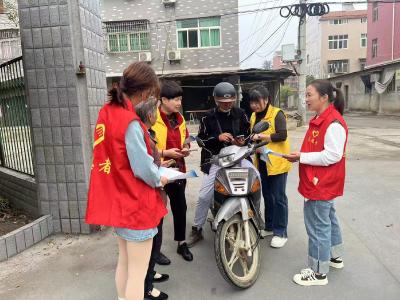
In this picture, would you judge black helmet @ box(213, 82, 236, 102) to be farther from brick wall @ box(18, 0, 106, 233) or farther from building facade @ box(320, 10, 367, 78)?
building facade @ box(320, 10, 367, 78)

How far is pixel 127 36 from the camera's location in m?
18.7

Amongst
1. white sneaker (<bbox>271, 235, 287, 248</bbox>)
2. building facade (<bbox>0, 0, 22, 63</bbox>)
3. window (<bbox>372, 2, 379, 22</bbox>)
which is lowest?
white sneaker (<bbox>271, 235, 287, 248</bbox>)

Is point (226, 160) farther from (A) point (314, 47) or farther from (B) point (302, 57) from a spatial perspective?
(A) point (314, 47)

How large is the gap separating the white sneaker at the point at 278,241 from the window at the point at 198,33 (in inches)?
619

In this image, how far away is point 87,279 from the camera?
2.95 metres

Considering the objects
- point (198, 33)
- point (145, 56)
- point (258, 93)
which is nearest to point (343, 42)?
point (198, 33)

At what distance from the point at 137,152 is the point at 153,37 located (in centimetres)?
1767

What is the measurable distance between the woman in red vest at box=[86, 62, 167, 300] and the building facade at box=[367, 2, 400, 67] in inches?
1055

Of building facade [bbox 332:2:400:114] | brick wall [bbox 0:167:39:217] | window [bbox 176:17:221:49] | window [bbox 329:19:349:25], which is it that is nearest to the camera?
brick wall [bbox 0:167:39:217]

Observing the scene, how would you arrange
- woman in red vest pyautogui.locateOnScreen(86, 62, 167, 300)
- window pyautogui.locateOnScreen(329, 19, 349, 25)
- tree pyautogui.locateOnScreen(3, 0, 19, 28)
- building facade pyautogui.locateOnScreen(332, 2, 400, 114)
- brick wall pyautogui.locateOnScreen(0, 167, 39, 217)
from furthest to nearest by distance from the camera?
window pyautogui.locateOnScreen(329, 19, 349, 25) < building facade pyautogui.locateOnScreen(332, 2, 400, 114) < tree pyautogui.locateOnScreen(3, 0, 19, 28) < brick wall pyautogui.locateOnScreen(0, 167, 39, 217) < woman in red vest pyautogui.locateOnScreen(86, 62, 167, 300)

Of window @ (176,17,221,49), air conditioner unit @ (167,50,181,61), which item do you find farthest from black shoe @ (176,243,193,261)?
window @ (176,17,221,49)

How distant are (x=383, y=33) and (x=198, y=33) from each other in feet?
52.7

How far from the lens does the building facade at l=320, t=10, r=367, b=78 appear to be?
4275 centimetres

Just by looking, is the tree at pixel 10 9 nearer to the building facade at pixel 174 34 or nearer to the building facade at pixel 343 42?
the building facade at pixel 174 34
